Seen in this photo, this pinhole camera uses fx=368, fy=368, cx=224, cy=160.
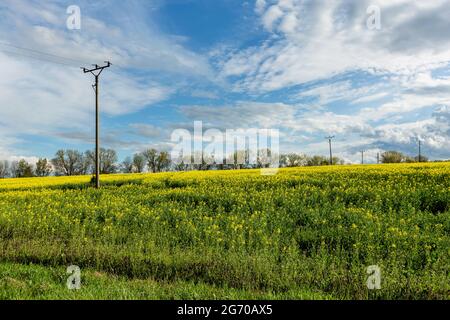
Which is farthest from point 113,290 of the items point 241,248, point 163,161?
point 163,161

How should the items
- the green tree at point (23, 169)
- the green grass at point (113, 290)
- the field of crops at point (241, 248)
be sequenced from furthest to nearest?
the green tree at point (23, 169)
the field of crops at point (241, 248)
the green grass at point (113, 290)

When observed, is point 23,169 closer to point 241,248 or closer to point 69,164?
point 69,164

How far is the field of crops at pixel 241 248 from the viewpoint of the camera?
7191 millimetres

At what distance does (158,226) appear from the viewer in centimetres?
1359

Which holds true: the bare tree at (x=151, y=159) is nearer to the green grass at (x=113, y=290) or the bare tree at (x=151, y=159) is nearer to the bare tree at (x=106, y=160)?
the bare tree at (x=106, y=160)

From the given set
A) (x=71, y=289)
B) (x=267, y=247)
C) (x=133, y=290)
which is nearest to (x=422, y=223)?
(x=267, y=247)

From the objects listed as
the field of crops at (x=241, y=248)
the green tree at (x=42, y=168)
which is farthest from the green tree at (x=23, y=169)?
the field of crops at (x=241, y=248)

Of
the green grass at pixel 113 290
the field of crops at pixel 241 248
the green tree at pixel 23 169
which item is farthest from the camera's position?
the green tree at pixel 23 169

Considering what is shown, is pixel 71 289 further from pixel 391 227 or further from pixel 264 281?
pixel 391 227

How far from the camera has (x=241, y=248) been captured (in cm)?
1044

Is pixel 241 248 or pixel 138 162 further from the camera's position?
pixel 138 162

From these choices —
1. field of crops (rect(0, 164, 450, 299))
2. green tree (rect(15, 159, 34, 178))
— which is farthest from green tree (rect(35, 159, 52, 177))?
field of crops (rect(0, 164, 450, 299))

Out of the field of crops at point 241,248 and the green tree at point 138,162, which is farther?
the green tree at point 138,162

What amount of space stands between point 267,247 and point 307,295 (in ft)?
12.6
